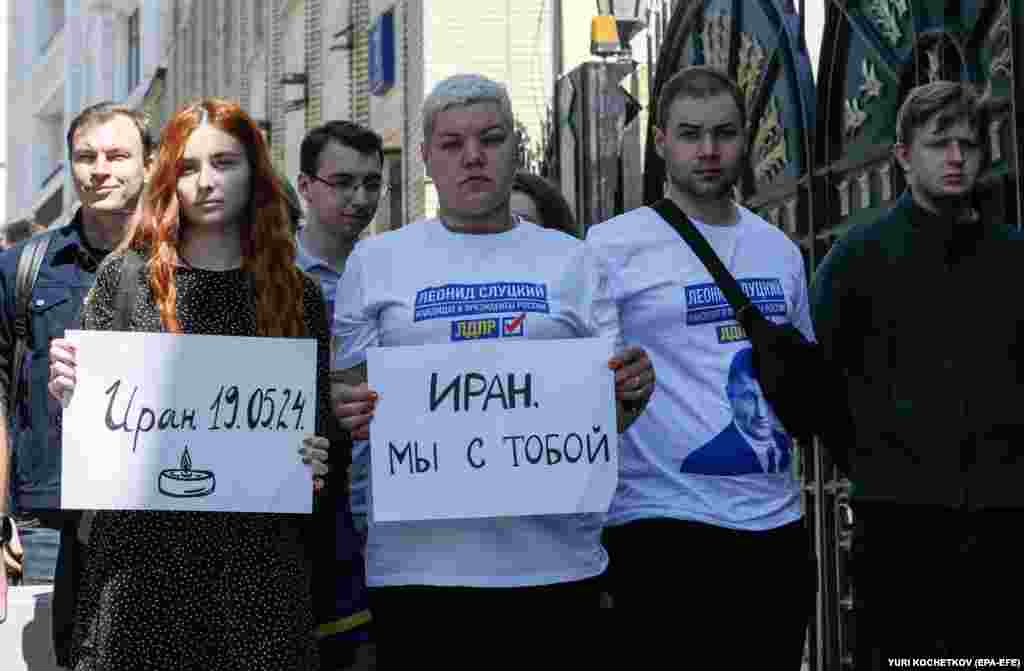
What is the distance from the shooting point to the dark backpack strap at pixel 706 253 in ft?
16.0

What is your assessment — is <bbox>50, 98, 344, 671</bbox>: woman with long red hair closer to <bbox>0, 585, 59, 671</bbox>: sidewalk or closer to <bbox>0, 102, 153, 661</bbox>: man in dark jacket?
<bbox>0, 102, 153, 661</bbox>: man in dark jacket

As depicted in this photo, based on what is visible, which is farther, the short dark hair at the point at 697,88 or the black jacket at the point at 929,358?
the short dark hair at the point at 697,88

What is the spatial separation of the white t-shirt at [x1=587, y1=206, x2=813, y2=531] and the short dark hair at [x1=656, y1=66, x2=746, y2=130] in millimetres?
270

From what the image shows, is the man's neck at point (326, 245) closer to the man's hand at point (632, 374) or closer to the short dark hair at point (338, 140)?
the short dark hair at point (338, 140)

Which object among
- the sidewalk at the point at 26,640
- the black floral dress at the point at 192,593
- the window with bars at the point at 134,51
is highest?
the window with bars at the point at 134,51

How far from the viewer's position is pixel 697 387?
486cm

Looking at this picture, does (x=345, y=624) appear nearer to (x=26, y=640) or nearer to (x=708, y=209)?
(x=26, y=640)

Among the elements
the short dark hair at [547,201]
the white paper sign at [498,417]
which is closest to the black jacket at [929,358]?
the white paper sign at [498,417]

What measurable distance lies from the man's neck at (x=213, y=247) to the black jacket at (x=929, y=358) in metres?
1.50

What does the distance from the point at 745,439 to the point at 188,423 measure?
4.25 feet

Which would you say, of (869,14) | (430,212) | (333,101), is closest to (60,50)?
(333,101)

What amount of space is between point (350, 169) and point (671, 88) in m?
1.36

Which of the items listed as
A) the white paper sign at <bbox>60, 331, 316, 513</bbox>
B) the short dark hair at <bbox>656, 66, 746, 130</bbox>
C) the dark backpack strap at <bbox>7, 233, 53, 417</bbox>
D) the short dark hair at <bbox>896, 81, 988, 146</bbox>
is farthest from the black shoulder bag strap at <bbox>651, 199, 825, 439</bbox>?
the dark backpack strap at <bbox>7, 233, 53, 417</bbox>

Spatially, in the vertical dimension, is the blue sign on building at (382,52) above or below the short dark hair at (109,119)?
above
